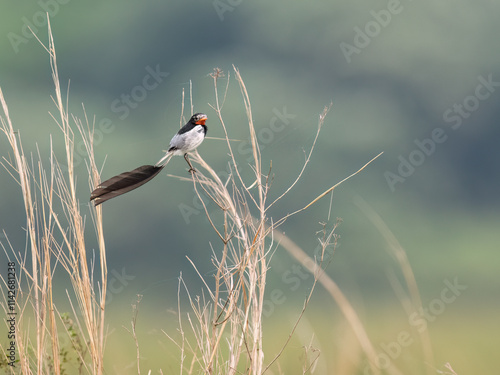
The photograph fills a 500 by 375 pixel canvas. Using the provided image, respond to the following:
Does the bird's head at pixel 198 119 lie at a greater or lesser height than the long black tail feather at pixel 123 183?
greater

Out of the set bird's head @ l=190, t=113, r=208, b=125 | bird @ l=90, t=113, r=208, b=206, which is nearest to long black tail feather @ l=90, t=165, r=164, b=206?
bird @ l=90, t=113, r=208, b=206

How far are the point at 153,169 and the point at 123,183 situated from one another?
13 cm

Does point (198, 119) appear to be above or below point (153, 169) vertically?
above

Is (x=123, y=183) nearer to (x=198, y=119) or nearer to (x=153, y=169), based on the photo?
(x=153, y=169)

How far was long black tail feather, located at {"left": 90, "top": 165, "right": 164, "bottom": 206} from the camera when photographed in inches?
72.5

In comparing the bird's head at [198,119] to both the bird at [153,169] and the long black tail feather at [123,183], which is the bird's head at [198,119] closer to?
the bird at [153,169]

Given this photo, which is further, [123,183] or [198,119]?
[198,119]

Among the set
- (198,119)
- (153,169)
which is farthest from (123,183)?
(198,119)

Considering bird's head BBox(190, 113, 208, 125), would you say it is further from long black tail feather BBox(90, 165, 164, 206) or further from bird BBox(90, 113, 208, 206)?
long black tail feather BBox(90, 165, 164, 206)

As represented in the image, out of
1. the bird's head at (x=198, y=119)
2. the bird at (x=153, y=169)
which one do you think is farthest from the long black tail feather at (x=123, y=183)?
the bird's head at (x=198, y=119)

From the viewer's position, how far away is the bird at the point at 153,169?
1849mm

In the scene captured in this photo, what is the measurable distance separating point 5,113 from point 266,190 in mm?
991

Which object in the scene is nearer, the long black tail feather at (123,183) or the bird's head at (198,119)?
the long black tail feather at (123,183)

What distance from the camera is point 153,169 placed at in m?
1.97
